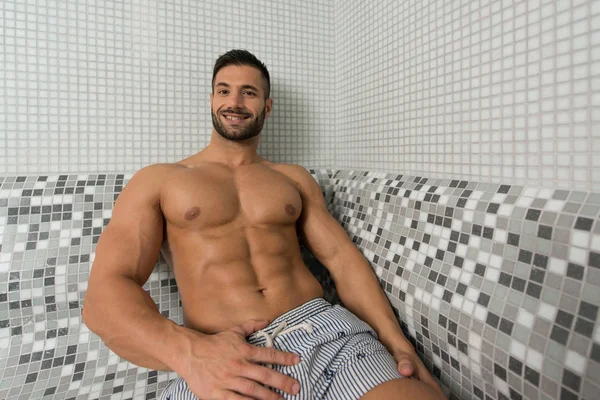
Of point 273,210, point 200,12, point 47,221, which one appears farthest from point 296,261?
point 200,12

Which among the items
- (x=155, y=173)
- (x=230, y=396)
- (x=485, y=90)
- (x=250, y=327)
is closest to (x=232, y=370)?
(x=230, y=396)

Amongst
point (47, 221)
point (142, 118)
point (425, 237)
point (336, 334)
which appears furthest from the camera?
point (142, 118)

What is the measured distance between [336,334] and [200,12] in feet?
4.51

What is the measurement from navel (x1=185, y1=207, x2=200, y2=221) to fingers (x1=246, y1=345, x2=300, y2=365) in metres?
0.42

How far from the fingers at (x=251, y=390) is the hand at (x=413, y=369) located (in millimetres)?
301

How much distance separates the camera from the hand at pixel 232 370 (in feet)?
2.17

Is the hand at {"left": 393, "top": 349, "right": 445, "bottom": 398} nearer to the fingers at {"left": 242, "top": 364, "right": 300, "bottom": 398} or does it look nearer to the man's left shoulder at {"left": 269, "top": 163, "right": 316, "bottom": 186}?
the fingers at {"left": 242, "top": 364, "right": 300, "bottom": 398}

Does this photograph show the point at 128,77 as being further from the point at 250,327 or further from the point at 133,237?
the point at 250,327

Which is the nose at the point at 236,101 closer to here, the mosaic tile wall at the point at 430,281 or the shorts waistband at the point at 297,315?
the mosaic tile wall at the point at 430,281

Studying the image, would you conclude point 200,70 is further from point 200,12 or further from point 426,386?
point 426,386

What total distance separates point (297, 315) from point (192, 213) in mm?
421

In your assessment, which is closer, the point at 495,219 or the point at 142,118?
the point at 495,219

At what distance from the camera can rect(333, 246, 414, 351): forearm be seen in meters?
0.90

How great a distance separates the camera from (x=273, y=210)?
1060 millimetres
